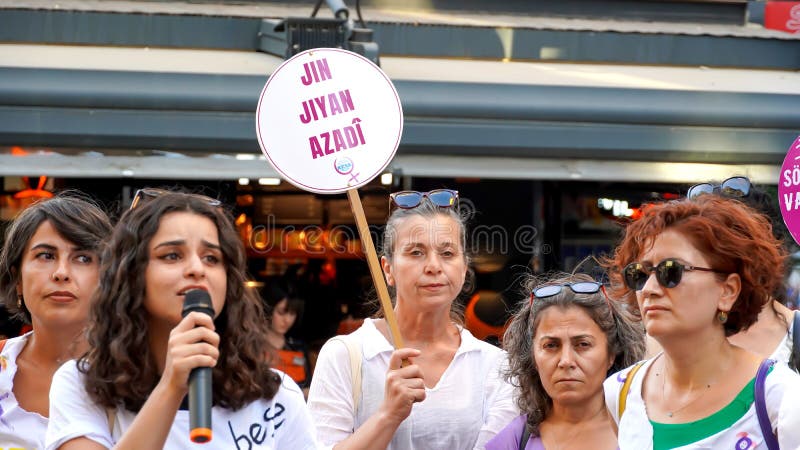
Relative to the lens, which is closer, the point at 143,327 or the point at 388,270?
the point at 143,327

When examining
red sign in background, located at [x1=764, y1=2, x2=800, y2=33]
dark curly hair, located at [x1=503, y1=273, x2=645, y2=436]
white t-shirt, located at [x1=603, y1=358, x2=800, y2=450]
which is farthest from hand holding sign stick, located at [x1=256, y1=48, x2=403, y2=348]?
red sign in background, located at [x1=764, y1=2, x2=800, y2=33]

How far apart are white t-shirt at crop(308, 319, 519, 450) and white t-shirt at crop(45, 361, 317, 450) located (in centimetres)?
92

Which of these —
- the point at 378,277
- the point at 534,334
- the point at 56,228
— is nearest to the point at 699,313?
the point at 534,334

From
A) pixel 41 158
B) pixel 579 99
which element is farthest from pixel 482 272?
pixel 41 158

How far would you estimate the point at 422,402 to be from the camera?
12.2ft

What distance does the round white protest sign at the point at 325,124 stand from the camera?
12.3ft

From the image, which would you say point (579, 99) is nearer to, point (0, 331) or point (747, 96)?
point (747, 96)

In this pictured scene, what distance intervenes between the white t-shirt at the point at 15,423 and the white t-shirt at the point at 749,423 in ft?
5.30

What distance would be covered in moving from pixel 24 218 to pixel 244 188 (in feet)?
11.4

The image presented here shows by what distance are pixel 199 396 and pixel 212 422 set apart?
386 millimetres

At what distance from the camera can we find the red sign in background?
7836 millimetres

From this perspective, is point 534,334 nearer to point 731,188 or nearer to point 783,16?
point 731,188

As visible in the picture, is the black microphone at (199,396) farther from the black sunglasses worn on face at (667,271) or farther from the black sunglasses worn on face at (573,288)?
the black sunglasses worn on face at (573,288)

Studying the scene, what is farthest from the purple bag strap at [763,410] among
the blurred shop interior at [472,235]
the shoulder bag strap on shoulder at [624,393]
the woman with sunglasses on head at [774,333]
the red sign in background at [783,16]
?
the red sign in background at [783,16]
